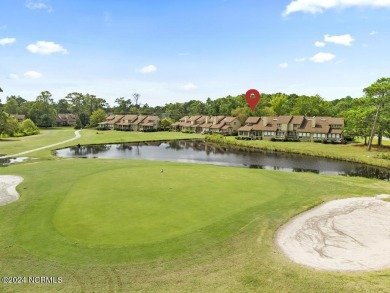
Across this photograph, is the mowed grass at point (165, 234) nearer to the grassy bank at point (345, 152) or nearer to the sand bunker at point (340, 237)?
the sand bunker at point (340, 237)

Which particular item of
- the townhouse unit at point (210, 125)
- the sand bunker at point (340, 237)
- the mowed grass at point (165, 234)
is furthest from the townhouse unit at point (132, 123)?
the sand bunker at point (340, 237)

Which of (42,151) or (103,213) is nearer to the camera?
(103,213)

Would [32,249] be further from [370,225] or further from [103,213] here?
[370,225]

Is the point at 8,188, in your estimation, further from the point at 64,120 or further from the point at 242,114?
the point at 64,120

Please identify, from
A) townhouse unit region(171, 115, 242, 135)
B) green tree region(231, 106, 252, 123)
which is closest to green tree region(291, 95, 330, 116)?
green tree region(231, 106, 252, 123)

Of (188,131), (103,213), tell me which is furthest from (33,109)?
(103,213)

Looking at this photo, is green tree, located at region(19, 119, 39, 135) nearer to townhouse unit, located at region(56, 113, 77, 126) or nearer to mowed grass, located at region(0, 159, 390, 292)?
townhouse unit, located at region(56, 113, 77, 126)
